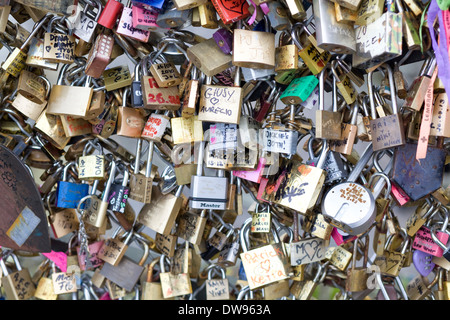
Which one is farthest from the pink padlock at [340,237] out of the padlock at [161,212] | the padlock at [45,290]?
the padlock at [45,290]

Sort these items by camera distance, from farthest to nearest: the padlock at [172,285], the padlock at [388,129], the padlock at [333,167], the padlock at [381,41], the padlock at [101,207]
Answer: the padlock at [172,285], the padlock at [101,207], the padlock at [333,167], the padlock at [388,129], the padlock at [381,41]

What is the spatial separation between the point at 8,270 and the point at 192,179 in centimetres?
64

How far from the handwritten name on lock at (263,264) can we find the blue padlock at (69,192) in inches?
17.5

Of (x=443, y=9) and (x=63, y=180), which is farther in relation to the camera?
(x=63, y=180)

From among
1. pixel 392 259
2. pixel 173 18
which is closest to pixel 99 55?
pixel 173 18

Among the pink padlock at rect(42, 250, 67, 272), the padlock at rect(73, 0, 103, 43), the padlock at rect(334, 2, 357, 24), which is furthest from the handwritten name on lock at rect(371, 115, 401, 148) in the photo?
the pink padlock at rect(42, 250, 67, 272)

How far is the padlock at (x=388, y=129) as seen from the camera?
1081 mm

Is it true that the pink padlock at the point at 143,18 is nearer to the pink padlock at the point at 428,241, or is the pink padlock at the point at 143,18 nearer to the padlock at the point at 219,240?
the padlock at the point at 219,240

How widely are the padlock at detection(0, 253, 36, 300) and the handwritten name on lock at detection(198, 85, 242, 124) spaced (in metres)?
0.71

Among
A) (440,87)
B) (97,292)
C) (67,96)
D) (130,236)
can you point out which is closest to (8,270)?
(97,292)

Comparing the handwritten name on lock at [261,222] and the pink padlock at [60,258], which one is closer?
the handwritten name on lock at [261,222]

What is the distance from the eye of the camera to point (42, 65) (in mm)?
1218

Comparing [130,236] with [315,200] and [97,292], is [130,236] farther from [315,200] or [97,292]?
[315,200]

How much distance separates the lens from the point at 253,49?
1.08 metres
